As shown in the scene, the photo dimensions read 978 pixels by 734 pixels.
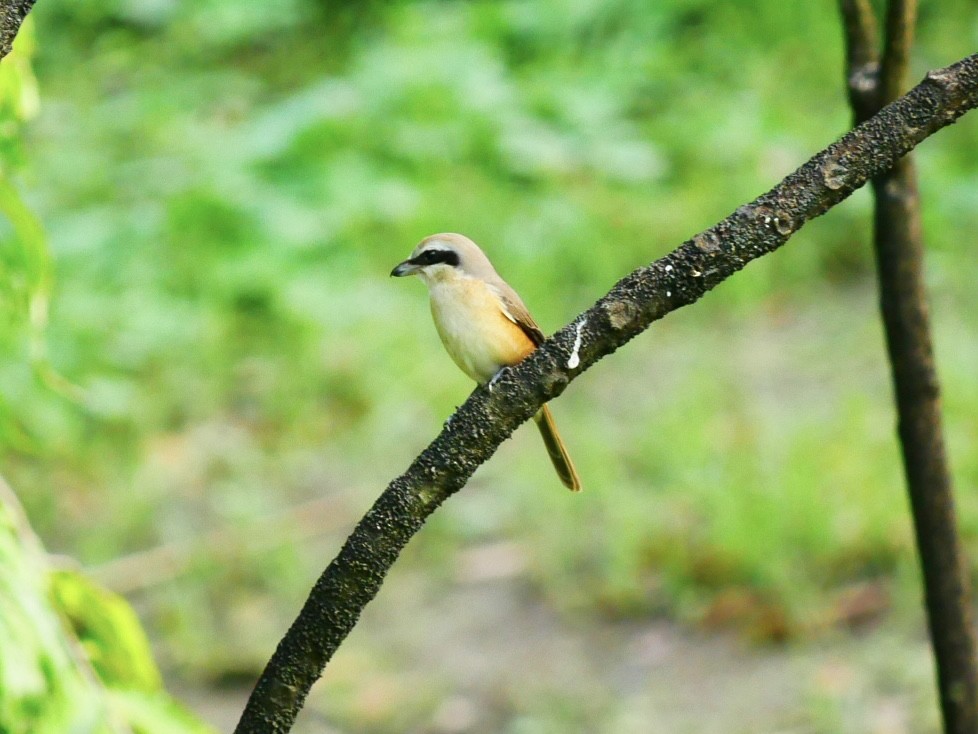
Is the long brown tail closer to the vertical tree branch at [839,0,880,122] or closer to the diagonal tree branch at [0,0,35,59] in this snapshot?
the vertical tree branch at [839,0,880,122]

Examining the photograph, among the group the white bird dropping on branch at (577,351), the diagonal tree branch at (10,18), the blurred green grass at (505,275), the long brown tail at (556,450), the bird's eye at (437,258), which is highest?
the blurred green grass at (505,275)

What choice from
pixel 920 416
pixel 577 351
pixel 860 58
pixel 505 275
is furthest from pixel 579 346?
pixel 505 275

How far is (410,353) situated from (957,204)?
2.97 meters

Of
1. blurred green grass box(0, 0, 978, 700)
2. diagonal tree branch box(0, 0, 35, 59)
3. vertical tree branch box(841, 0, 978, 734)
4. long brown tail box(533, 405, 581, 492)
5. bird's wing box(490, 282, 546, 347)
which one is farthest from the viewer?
blurred green grass box(0, 0, 978, 700)

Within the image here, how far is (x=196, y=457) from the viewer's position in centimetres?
597

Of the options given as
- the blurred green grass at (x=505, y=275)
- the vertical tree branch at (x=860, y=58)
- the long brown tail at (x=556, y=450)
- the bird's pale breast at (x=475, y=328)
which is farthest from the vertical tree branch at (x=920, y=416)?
the blurred green grass at (x=505, y=275)

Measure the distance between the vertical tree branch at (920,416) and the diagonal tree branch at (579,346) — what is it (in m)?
0.75

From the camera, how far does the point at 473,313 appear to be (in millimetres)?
2744

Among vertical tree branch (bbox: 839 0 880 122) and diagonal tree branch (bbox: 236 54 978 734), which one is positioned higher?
vertical tree branch (bbox: 839 0 880 122)

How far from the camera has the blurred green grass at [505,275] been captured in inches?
191

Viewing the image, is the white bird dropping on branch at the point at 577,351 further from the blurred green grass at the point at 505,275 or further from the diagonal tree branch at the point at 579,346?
the blurred green grass at the point at 505,275

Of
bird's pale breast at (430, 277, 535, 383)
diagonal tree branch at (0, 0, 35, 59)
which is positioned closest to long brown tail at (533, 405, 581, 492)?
bird's pale breast at (430, 277, 535, 383)

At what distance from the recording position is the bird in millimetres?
2734

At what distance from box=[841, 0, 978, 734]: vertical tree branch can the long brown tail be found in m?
0.75
